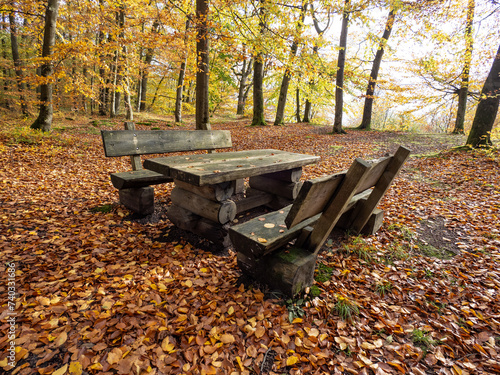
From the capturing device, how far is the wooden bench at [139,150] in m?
3.36

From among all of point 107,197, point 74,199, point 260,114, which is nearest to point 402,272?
point 107,197

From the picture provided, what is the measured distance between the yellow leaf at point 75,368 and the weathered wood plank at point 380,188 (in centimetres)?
298

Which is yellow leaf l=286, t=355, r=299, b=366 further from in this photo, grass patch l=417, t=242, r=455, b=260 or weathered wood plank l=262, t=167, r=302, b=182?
weathered wood plank l=262, t=167, r=302, b=182

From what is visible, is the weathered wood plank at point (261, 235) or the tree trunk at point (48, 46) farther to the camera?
the tree trunk at point (48, 46)

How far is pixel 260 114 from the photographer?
13688 millimetres

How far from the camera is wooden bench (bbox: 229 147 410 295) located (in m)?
1.69

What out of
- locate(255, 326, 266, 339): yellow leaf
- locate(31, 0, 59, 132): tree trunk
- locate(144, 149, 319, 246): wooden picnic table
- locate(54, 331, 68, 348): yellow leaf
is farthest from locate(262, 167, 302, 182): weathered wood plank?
locate(31, 0, 59, 132): tree trunk

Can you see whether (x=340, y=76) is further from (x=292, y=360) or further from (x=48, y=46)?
(x=292, y=360)

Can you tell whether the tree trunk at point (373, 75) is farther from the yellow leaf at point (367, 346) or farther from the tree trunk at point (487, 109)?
the yellow leaf at point (367, 346)

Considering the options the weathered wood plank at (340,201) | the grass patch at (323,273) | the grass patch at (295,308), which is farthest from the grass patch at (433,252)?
the grass patch at (295,308)

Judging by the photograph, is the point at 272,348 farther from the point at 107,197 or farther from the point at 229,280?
the point at 107,197

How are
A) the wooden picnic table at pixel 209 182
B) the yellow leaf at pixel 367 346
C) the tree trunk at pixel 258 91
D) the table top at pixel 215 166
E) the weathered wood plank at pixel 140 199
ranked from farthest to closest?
the tree trunk at pixel 258 91 < the weathered wood plank at pixel 140 199 < the wooden picnic table at pixel 209 182 < the table top at pixel 215 166 < the yellow leaf at pixel 367 346

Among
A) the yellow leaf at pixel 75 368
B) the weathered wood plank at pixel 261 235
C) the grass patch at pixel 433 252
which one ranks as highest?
the weathered wood plank at pixel 261 235

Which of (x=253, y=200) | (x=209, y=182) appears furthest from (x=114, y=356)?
(x=253, y=200)
